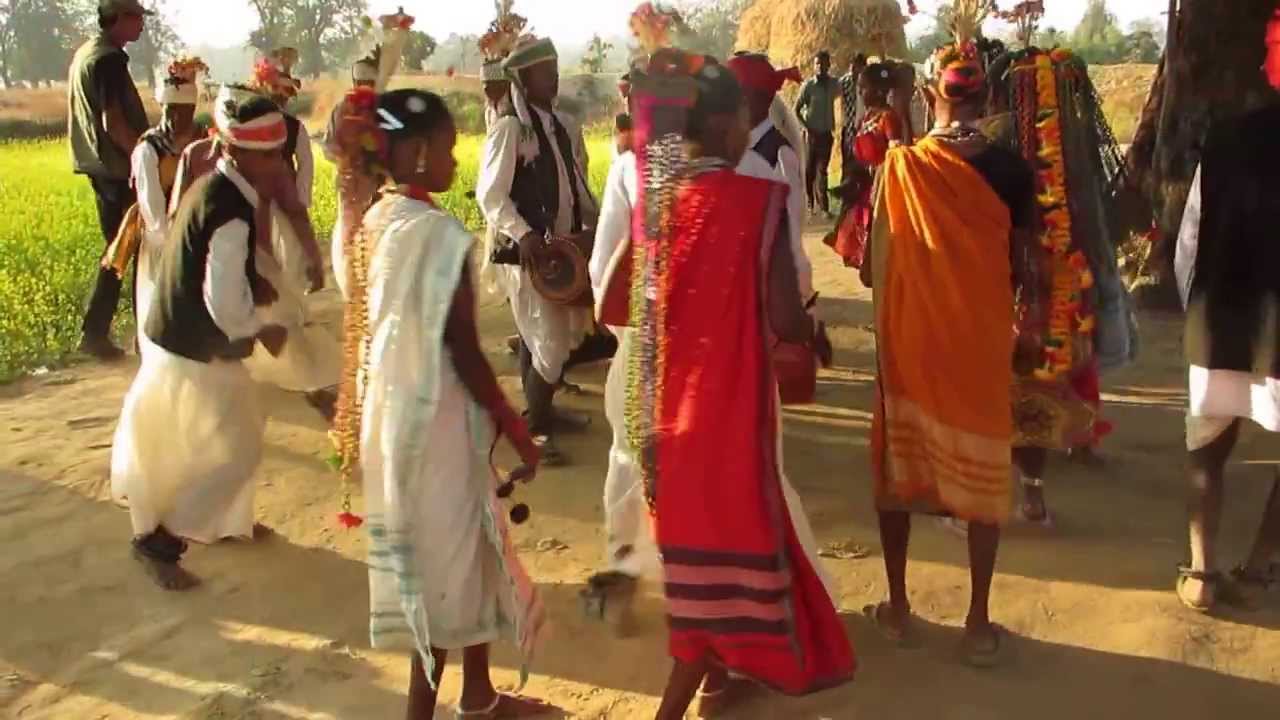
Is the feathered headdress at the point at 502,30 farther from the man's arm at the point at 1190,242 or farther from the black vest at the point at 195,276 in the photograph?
the man's arm at the point at 1190,242

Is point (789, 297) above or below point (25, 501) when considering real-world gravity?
above

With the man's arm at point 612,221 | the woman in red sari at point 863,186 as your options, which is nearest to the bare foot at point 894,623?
the woman in red sari at point 863,186

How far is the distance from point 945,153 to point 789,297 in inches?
34.1

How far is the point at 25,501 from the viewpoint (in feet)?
16.8

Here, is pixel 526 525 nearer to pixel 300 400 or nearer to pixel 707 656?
pixel 707 656

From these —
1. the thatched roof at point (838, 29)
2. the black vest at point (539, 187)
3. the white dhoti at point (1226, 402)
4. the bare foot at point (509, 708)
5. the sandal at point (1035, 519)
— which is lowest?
the bare foot at point (509, 708)

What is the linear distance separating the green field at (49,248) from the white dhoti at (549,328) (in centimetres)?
356

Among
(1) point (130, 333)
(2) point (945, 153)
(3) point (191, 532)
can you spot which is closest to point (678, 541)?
(2) point (945, 153)

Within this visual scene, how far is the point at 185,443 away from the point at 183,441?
1cm

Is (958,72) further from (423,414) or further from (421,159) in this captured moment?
(423,414)

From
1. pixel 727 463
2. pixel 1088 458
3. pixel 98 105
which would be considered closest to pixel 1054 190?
pixel 1088 458

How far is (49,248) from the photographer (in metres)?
9.88

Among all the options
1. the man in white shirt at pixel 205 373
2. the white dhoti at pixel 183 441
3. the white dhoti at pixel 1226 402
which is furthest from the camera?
the white dhoti at pixel 183 441

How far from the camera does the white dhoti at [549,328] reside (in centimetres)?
527
